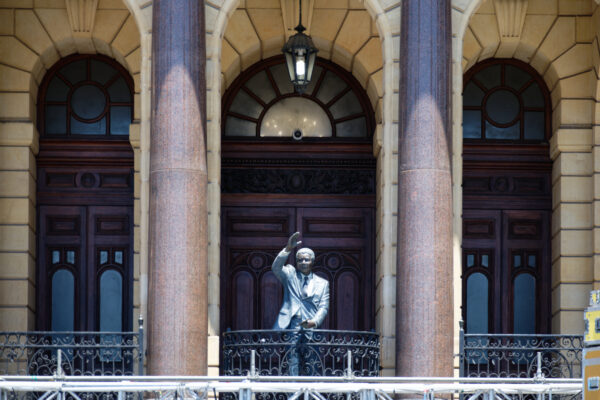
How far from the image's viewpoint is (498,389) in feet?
66.1

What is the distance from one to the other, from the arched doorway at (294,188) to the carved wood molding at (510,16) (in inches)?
114

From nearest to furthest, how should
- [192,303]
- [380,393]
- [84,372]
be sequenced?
1. [380,393]
2. [192,303]
3. [84,372]

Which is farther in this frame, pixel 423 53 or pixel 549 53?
pixel 549 53

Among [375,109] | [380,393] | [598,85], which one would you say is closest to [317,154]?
[375,109]

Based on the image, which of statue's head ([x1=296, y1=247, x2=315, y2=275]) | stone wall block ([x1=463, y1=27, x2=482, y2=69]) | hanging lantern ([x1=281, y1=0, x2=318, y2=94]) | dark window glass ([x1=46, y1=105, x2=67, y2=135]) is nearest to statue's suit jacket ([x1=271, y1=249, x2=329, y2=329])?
statue's head ([x1=296, y1=247, x2=315, y2=275])

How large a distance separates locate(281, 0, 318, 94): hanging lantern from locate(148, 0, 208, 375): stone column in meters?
2.13

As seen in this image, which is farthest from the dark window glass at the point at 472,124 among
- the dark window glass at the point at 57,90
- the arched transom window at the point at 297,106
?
the dark window glass at the point at 57,90

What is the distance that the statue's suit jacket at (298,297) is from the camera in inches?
979

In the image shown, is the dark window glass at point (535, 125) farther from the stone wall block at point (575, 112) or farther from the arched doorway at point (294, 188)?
the arched doorway at point (294, 188)

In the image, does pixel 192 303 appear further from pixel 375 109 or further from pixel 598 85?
pixel 598 85

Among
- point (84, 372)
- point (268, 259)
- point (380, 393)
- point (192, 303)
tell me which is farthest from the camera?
point (268, 259)

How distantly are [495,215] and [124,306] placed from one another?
23.3 ft

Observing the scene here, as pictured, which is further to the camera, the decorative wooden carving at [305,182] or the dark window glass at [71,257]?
the decorative wooden carving at [305,182]

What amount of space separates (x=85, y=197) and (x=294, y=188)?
3884mm
